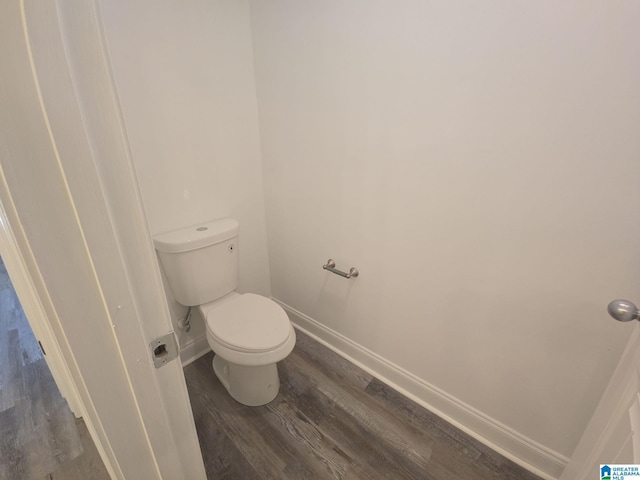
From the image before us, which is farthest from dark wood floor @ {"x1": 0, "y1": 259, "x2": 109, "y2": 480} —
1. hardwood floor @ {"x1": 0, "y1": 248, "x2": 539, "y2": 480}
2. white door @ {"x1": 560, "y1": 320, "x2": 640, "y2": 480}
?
white door @ {"x1": 560, "y1": 320, "x2": 640, "y2": 480}

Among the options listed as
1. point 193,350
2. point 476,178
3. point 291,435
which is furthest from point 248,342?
point 476,178

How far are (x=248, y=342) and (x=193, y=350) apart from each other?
71 centimetres

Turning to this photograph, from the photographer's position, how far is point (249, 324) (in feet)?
4.40

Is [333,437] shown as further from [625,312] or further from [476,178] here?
Answer: [476,178]

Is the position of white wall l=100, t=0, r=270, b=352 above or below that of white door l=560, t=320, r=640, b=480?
above

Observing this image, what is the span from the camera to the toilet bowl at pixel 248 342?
3.98 ft

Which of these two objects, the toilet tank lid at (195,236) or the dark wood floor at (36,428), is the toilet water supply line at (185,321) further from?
the dark wood floor at (36,428)

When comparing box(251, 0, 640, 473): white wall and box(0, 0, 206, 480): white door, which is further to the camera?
box(251, 0, 640, 473): white wall

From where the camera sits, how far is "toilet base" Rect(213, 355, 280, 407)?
1361 millimetres

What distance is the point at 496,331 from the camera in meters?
1.12

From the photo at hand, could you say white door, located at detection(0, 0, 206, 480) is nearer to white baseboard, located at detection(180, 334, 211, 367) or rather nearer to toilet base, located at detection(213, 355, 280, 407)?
toilet base, located at detection(213, 355, 280, 407)

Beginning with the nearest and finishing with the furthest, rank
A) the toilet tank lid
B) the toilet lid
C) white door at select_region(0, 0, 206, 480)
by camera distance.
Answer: white door at select_region(0, 0, 206, 480) < the toilet lid < the toilet tank lid

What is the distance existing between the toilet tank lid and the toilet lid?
358 mm

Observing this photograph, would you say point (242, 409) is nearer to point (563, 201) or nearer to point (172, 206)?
point (172, 206)
